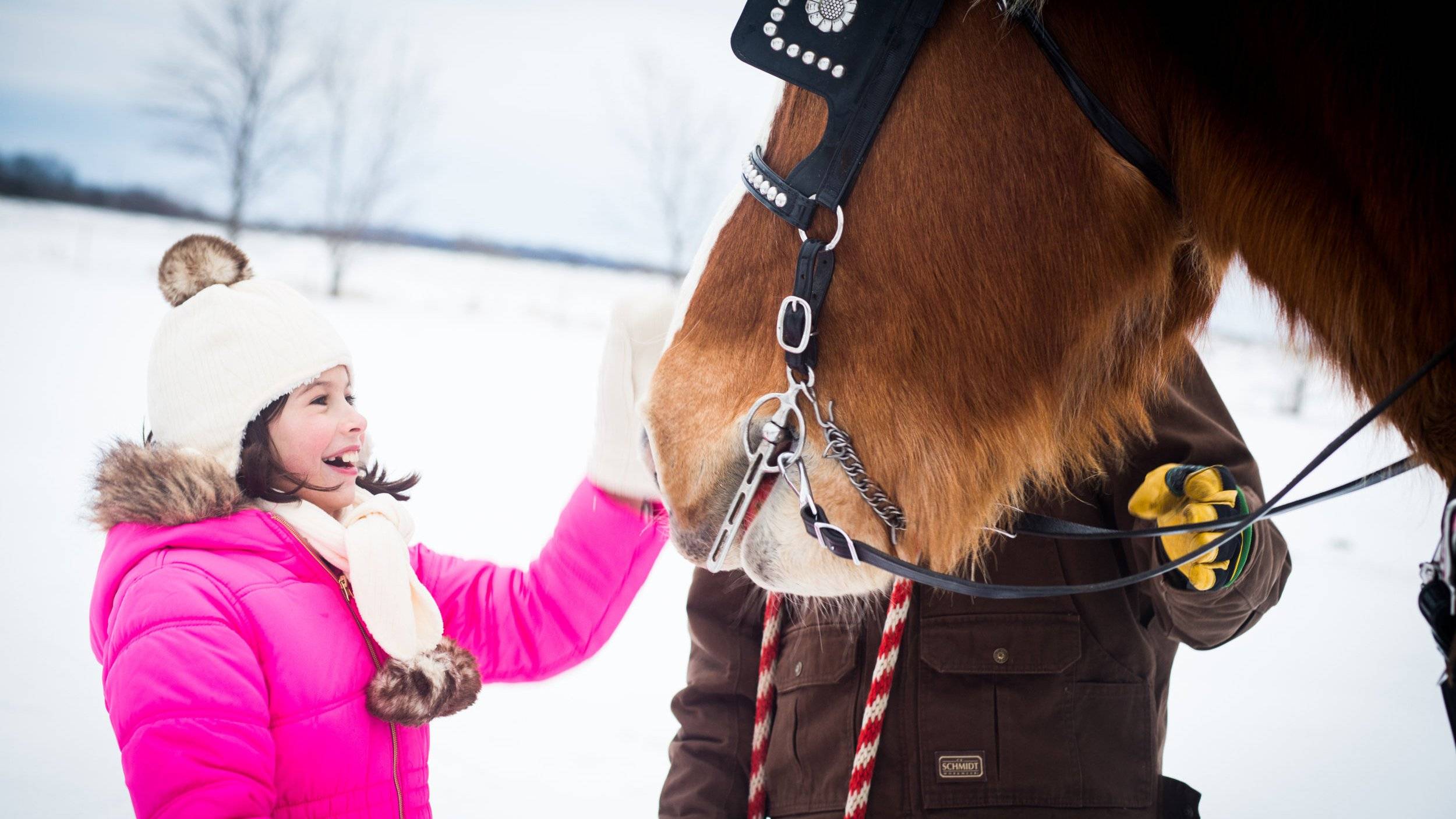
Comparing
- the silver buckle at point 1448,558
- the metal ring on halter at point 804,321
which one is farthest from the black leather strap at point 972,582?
the metal ring on halter at point 804,321

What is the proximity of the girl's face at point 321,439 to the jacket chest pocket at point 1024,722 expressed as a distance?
3.56 feet

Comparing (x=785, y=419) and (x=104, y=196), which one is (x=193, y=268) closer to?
(x=785, y=419)

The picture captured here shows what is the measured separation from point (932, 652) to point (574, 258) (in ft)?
43.8

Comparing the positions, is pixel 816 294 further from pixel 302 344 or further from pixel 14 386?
pixel 14 386

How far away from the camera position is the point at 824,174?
40.3 inches

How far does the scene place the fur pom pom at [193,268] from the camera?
144 cm

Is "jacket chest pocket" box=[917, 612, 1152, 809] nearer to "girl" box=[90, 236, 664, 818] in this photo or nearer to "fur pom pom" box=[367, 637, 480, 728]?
"girl" box=[90, 236, 664, 818]

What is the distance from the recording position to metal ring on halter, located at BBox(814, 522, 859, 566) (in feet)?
3.39

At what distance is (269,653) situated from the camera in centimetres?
125

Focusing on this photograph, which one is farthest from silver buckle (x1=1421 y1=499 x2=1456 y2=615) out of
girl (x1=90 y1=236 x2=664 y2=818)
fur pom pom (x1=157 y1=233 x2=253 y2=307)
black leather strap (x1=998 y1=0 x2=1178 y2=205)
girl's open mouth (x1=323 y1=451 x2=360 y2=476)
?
fur pom pom (x1=157 y1=233 x2=253 y2=307)

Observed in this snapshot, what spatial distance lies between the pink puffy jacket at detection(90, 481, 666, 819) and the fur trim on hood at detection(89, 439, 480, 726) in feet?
0.10

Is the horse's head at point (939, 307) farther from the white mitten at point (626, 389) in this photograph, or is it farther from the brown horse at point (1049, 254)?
the white mitten at point (626, 389)

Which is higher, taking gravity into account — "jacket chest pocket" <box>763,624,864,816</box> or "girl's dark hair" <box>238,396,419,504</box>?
"girl's dark hair" <box>238,396,419,504</box>

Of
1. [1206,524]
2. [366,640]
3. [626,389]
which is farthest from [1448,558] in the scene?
[366,640]
